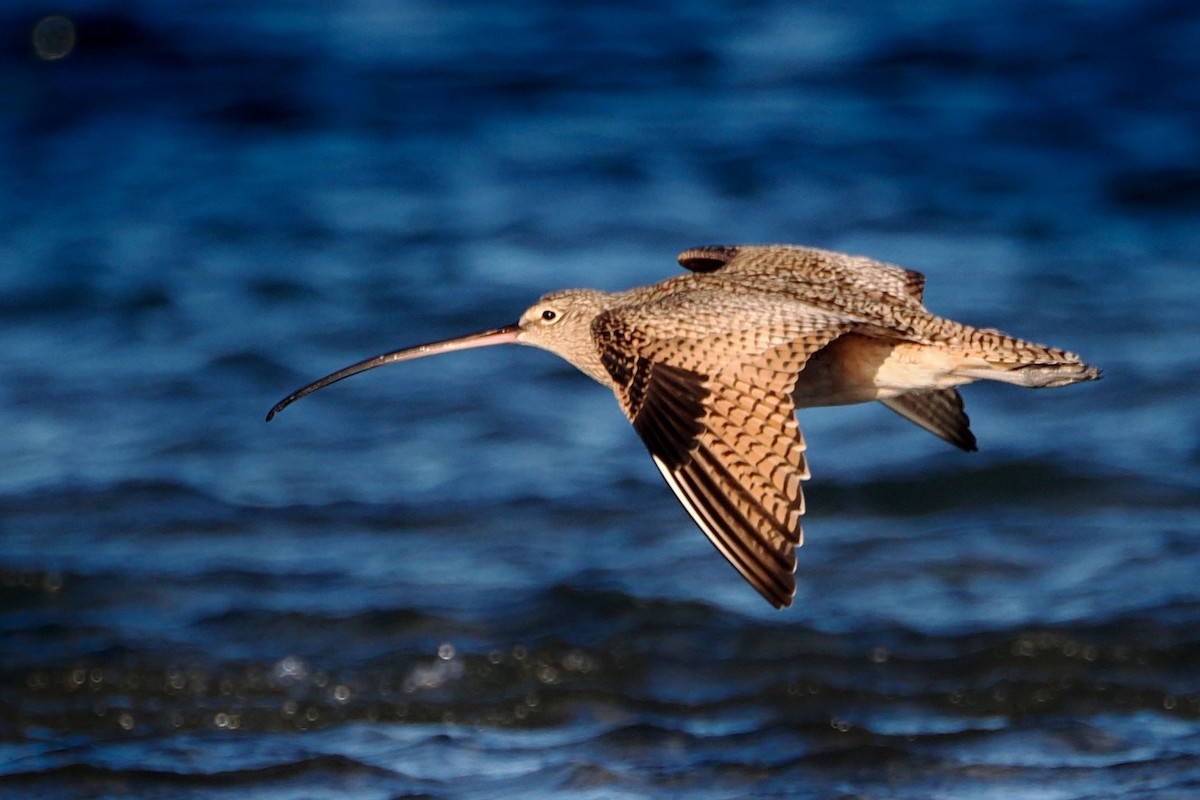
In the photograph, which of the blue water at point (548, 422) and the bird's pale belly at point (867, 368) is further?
the blue water at point (548, 422)

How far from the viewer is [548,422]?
8891 millimetres

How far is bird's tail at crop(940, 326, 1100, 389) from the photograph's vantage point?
209 inches

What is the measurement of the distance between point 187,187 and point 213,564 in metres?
4.96

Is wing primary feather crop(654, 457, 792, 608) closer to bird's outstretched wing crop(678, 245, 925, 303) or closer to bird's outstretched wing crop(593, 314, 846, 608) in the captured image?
bird's outstretched wing crop(593, 314, 846, 608)

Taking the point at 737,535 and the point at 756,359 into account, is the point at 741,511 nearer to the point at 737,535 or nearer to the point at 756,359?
the point at 737,535

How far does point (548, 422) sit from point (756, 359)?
401 cm

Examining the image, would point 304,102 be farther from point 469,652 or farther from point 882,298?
point 882,298

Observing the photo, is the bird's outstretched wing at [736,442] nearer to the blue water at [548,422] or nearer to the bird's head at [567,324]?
the bird's head at [567,324]

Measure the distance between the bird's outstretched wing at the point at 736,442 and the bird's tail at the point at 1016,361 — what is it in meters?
0.58

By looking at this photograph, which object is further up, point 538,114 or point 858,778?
point 538,114

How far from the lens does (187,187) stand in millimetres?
11852

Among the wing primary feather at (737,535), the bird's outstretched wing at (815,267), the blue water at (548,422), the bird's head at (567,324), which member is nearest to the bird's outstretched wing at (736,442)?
the wing primary feather at (737,535)

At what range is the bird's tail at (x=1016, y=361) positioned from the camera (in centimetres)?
530

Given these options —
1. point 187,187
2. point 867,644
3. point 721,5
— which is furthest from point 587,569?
point 721,5
